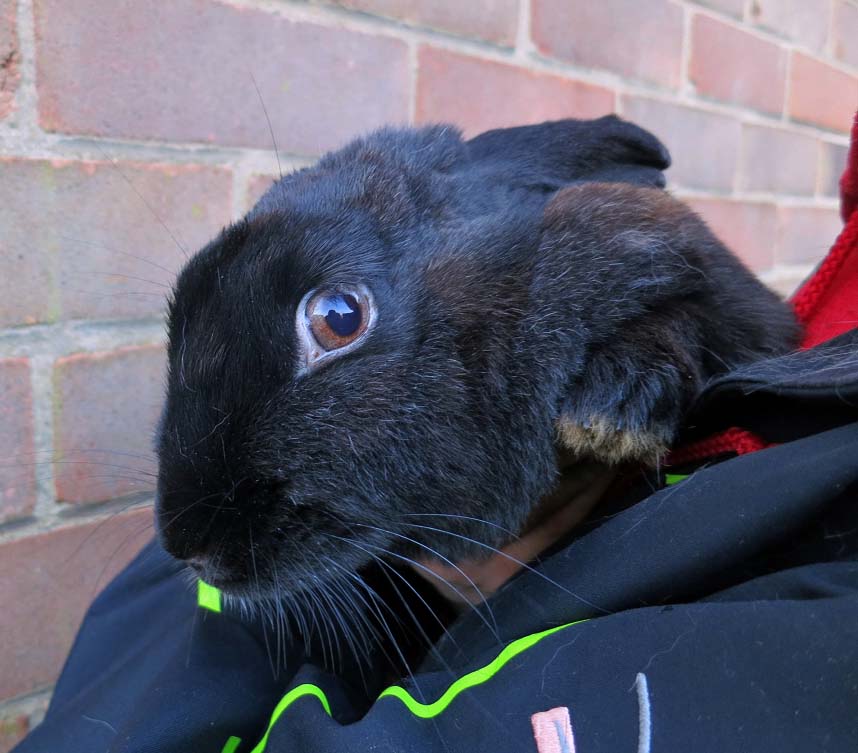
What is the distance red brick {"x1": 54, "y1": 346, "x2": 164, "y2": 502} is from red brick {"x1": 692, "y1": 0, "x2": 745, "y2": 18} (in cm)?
151

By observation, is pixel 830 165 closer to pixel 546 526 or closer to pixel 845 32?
pixel 845 32

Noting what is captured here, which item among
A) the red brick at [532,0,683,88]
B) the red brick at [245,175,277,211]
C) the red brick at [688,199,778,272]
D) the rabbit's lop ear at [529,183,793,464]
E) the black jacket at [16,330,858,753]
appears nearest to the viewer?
the black jacket at [16,330,858,753]

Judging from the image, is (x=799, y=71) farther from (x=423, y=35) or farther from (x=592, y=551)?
(x=592, y=551)

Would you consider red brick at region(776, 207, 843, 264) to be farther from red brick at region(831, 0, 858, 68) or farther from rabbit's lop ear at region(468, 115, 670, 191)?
rabbit's lop ear at region(468, 115, 670, 191)

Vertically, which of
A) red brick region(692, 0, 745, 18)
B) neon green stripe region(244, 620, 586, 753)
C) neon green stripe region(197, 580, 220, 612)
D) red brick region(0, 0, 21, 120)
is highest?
red brick region(692, 0, 745, 18)

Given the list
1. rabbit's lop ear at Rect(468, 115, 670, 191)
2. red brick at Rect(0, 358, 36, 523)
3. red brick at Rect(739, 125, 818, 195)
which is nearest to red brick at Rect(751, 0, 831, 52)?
red brick at Rect(739, 125, 818, 195)

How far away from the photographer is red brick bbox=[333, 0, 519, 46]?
4.16ft

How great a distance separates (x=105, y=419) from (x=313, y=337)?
22.1 inches

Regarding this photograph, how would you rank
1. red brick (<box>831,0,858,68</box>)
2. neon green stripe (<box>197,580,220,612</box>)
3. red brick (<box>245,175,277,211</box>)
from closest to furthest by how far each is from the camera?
1. neon green stripe (<box>197,580,220,612</box>)
2. red brick (<box>245,175,277,211</box>)
3. red brick (<box>831,0,858,68</box>)

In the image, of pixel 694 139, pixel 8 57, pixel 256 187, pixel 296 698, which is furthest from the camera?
pixel 694 139

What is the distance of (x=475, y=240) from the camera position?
709 mm

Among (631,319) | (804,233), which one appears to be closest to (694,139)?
(804,233)

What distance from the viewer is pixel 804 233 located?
91.0 inches

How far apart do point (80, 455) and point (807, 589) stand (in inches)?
37.1
